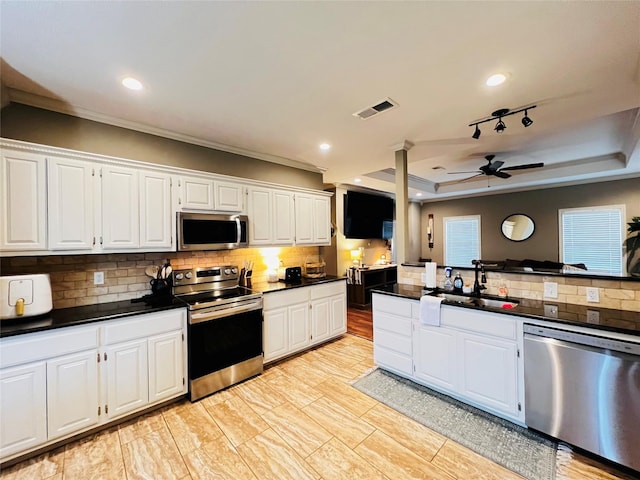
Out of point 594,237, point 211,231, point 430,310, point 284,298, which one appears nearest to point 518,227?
point 594,237

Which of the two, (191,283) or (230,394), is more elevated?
(191,283)

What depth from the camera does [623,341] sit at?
1.65 meters

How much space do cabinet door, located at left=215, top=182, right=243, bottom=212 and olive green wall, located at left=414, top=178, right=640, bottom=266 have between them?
6588mm

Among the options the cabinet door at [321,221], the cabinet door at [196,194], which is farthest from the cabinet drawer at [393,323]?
the cabinet door at [196,194]

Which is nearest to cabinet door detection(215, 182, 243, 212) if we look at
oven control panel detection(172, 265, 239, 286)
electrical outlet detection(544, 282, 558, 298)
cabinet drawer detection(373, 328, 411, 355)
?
oven control panel detection(172, 265, 239, 286)

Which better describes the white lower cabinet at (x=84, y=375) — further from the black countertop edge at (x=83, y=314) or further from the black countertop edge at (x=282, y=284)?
the black countertop edge at (x=282, y=284)

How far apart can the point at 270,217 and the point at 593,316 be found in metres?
3.25

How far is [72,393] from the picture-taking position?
6.45 ft

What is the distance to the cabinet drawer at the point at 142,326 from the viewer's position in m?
2.12

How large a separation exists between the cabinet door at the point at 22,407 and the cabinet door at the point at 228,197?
1.97 m

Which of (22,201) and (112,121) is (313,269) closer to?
(112,121)

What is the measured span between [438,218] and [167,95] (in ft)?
25.1

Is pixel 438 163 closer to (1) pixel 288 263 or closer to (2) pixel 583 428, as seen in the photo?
(1) pixel 288 263

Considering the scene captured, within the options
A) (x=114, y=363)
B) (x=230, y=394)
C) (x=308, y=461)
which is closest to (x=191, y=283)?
(x=114, y=363)
